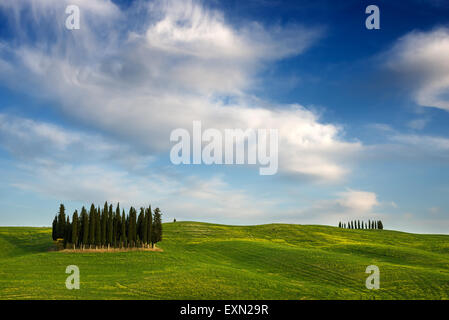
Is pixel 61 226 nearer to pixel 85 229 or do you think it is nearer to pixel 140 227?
pixel 85 229

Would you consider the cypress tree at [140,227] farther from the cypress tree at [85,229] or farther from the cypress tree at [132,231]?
the cypress tree at [85,229]

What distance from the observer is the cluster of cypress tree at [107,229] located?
76.9 m

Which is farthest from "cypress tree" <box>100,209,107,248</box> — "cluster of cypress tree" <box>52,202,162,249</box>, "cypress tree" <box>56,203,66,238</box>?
"cypress tree" <box>56,203,66,238</box>

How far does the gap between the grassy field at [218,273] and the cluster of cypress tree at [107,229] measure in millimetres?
4724

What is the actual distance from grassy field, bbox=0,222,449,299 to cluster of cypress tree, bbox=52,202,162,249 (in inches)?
186

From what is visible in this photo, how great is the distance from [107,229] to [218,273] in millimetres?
36106

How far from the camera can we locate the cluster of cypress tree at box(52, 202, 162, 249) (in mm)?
76938

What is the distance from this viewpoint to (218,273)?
52750 millimetres

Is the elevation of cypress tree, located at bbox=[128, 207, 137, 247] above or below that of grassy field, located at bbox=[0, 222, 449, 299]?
above

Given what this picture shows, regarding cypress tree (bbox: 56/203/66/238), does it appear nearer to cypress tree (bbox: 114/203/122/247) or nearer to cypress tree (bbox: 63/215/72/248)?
cypress tree (bbox: 63/215/72/248)

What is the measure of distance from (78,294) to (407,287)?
4244 cm

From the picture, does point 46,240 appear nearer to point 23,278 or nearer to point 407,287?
point 23,278
